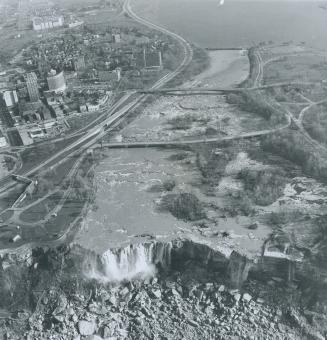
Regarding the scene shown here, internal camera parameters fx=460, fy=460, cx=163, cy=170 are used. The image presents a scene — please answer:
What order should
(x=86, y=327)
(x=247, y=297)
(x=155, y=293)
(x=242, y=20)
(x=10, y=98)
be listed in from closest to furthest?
(x=86, y=327)
(x=247, y=297)
(x=155, y=293)
(x=10, y=98)
(x=242, y=20)

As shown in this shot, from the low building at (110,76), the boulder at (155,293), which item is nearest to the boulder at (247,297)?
the boulder at (155,293)

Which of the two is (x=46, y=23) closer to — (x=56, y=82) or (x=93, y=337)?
(x=56, y=82)

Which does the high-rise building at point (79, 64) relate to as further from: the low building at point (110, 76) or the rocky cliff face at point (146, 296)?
the rocky cliff face at point (146, 296)

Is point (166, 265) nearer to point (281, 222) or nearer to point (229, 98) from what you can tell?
point (281, 222)

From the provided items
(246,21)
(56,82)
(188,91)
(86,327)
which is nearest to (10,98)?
(56,82)

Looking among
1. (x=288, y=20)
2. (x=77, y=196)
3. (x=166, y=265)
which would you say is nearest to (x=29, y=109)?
(x=77, y=196)

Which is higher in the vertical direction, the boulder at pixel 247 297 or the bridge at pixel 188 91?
the boulder at pixel 247 297
